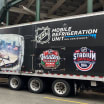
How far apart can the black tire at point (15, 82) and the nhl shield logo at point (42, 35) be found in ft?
8.07

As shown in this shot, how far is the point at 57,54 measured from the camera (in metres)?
8.45

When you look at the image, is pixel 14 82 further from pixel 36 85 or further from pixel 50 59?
pixel 50 59

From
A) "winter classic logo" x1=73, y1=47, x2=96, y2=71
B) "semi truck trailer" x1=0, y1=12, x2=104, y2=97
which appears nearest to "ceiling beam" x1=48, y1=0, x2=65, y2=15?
"semi truck trailer" x1=0, y1=12, x2=104, y2=97

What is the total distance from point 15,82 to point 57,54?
10.9ft

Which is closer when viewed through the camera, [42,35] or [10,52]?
[42,35]

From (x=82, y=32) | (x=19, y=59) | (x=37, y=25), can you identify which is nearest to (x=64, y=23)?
(x=82, y=32)

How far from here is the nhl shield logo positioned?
8867 millimetres

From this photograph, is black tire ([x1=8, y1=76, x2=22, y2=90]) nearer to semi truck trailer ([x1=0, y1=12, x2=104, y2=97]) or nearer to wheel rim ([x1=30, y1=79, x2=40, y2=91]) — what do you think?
semi truck trailer ([x1=0, y1=12, x2=104, y2=97])

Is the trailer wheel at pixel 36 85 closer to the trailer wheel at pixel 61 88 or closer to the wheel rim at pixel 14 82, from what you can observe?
the trailer wheel at pixel 61 88

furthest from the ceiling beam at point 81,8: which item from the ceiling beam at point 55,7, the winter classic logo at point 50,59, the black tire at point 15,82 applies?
the black tire at point 15,82

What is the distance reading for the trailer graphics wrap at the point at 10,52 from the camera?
9.84 m

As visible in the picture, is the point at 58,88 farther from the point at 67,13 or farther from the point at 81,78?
the point at 67,13

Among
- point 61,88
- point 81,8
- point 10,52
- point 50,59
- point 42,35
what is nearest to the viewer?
point 61,88

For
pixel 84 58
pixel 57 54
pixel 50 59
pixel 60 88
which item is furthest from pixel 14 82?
pixel 84 58
